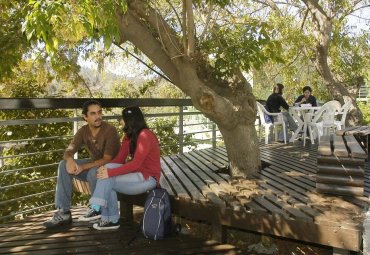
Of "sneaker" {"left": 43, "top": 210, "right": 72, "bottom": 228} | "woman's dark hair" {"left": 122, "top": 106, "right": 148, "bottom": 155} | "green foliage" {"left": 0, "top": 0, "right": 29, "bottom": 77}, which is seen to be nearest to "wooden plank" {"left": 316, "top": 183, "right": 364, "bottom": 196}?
"woman's dark hair" {"left": 122, "top": 106, "right": 148, "bottom": 155}

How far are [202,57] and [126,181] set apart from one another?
68.4 inches

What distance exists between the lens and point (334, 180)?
366 centimetres

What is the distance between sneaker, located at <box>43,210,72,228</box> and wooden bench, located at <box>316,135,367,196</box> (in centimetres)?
236

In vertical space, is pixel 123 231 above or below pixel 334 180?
below

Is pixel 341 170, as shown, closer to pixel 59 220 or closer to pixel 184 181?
pixel 184 181

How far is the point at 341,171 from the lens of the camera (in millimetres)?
3609

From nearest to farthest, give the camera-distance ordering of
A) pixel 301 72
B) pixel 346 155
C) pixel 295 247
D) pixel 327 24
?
1. pixel 346 155
2. pixel 295 247
3. pixel 327 24
4. pixel 301 72

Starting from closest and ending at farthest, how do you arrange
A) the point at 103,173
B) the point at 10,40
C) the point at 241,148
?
1. the point at 103,173
2. the point at 241,148
3. the point at 10,40

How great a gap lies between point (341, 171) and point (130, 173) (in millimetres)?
1888

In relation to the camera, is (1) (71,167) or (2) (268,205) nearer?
(2) (268,205)

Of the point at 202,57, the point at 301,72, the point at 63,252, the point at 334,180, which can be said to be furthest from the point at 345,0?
the point at 63,252

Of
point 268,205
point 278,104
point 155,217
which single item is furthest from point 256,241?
point 278,104

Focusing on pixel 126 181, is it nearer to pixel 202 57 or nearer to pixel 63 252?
pixel 63 252

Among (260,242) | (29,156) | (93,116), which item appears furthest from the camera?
(29,156)
